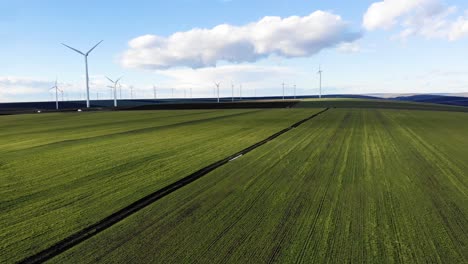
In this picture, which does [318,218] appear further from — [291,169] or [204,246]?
[291,169]

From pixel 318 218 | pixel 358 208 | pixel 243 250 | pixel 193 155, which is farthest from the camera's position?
pixel 193 155

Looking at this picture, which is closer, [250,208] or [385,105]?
[250,208]

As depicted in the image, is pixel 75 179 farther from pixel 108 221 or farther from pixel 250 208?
pixel 250 208

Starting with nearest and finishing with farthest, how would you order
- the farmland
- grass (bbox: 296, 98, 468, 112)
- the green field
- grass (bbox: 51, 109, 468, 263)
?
grass (bbox: 51, 109, 468, 263), the green field, the farmland, grass (bbox: 296, 98, 468, 112)

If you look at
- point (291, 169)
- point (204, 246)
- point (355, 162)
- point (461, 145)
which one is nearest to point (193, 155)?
point (291, 169)

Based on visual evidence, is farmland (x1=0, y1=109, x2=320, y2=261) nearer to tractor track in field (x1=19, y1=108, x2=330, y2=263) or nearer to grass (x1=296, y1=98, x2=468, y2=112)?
tractor track in field (x1=19, y1=108, x2=330, y2=263)

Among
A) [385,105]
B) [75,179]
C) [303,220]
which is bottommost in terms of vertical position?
[303,220]

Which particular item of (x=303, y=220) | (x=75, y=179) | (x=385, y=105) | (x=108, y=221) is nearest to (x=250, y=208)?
(x=303, y=220)

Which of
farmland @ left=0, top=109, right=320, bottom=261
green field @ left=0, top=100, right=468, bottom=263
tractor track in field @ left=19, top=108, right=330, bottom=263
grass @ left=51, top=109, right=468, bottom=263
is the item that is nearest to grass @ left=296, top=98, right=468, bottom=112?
farmland @ left=0, top=109, right=320, bottom=261
